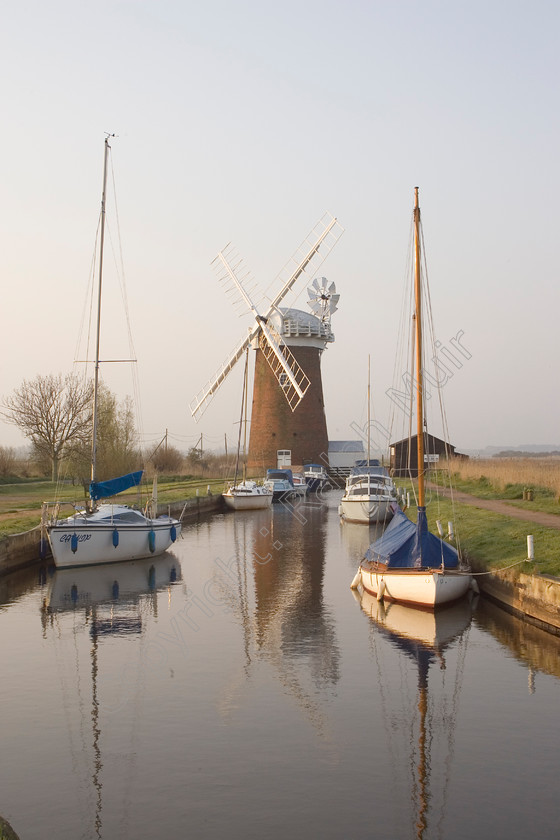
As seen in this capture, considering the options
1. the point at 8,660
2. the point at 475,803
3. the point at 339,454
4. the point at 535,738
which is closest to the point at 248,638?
the point at 8,660

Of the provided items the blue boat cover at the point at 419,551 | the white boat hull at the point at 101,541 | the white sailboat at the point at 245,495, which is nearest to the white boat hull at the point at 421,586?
the blue boat cover at the point at 419,551

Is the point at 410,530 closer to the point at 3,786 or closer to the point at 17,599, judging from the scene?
the point at 17,599

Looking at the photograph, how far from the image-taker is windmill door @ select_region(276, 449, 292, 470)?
64.8 meters

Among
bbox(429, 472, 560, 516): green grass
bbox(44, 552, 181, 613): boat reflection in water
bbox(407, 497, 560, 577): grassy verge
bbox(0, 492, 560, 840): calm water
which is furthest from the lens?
bbox(429, 472, 560, 516): green grass

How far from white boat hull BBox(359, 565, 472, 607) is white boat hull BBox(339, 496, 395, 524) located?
59.8 ft

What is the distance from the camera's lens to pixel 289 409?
211 ft

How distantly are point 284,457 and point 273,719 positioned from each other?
176 feet

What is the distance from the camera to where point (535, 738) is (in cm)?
1057

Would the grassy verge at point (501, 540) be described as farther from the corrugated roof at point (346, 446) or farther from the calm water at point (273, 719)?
the corrugated roof at point (346, 446)

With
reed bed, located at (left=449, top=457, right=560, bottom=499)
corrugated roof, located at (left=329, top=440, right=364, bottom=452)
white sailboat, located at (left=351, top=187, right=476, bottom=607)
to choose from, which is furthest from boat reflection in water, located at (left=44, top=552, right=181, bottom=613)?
corrugated roof, located at (left=329, top=440, right=364, bottom=452)

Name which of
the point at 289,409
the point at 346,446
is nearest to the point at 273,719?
the point at 289,409

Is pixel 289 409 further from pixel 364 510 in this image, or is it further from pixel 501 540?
pixel 501 540

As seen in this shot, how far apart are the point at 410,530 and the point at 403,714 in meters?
8.37

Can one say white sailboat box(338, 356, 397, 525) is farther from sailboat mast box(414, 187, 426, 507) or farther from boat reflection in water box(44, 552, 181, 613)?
sailboat mast box(414, 187, 426, 507)
